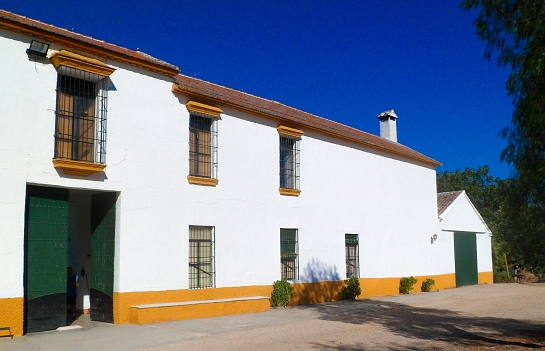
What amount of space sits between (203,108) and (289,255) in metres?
5.43

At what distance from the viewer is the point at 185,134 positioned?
46.7 feet

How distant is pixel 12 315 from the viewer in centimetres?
1050

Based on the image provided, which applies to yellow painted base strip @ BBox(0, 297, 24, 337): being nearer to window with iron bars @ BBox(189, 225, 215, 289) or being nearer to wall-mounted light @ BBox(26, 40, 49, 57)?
window with iron bars @ BBox(189, 225, 215, 289)

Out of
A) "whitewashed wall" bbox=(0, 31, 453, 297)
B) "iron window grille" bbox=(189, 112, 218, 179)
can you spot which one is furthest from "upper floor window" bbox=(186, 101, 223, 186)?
"whitewashed wall" bbox=(0, 31, 453, 297)

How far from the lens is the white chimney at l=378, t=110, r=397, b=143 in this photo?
27578 millimetres

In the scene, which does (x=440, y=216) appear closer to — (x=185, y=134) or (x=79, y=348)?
(x=185, y=134)

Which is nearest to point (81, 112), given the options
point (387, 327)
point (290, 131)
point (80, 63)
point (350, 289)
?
point (80, 63)

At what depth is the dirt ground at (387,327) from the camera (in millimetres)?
10094

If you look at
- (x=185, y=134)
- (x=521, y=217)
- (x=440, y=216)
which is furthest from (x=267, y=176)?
(x=440, y=216)

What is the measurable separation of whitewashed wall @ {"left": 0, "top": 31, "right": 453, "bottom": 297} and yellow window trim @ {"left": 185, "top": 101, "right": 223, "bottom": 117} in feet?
0.76

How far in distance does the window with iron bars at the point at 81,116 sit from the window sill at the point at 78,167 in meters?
0.35

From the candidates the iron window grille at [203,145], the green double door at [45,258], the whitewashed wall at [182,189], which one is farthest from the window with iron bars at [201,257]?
the green double door at [45,258]

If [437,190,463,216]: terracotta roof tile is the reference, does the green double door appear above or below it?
below

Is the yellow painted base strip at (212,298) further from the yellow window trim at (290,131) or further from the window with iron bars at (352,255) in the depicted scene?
the yellow window trim at (290,131)
